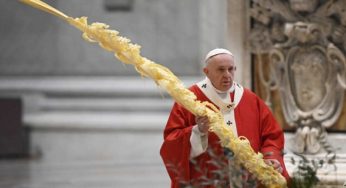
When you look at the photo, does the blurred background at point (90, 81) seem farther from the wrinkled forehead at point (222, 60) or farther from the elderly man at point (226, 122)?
the wrinkled forehead at point (222, 60)

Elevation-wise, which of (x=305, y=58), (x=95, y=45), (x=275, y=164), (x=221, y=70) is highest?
(x=95, y=45)

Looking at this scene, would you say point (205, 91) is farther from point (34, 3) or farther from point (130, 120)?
point (130, 120)

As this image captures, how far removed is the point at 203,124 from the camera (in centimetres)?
676

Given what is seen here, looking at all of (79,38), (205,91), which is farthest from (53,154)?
(205,91)

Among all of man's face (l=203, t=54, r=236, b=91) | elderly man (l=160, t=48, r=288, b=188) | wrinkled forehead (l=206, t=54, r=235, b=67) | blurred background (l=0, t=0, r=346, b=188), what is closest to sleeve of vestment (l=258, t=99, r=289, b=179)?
elderly man (l=160, t=48, r=288, b=188)

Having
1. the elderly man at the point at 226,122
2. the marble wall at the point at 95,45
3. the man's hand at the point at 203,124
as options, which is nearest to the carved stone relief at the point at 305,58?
the elderly man at the point at 226,122

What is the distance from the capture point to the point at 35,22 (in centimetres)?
1680

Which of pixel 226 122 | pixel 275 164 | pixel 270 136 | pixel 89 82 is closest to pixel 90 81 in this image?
pixel 89 82

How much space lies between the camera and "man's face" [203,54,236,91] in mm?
6902

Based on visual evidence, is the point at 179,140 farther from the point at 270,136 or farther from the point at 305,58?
the point at 305,58

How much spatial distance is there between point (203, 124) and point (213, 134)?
39 centimetres

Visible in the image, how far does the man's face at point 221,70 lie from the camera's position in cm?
690

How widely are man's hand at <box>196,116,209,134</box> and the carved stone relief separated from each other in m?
1.83

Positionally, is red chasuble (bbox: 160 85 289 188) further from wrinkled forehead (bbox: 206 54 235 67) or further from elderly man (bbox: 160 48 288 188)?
wrinkled forehead (bbox: 206 54 235 67)
